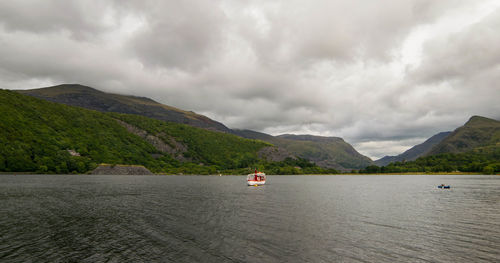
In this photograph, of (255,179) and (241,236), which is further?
(255,179)

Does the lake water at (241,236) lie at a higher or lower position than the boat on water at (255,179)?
lower

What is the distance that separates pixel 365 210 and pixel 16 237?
197 feet

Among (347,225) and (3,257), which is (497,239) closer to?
(347,225)

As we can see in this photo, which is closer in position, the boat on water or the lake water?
the lake water

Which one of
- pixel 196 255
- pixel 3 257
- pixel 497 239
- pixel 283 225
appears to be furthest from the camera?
pixel 283 225

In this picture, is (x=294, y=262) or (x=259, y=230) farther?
(x=259, y=230)

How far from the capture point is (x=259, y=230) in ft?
126

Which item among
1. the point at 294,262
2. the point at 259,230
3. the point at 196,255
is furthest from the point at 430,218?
the point at 196,255

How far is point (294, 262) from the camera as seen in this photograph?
992 inches

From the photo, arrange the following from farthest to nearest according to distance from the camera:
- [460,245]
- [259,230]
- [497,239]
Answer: [259,230]
[497,239]
[460,245]

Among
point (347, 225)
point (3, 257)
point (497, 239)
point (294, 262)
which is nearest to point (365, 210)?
point (347, 225)

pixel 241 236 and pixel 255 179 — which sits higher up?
pixel 255 179

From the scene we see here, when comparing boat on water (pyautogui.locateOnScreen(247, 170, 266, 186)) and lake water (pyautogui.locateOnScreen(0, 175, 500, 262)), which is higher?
boat on water (pyautogui.locateOnScreen(247, 170, 266, 186))

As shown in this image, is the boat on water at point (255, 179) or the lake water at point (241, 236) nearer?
the lake water at point (241, 236)
